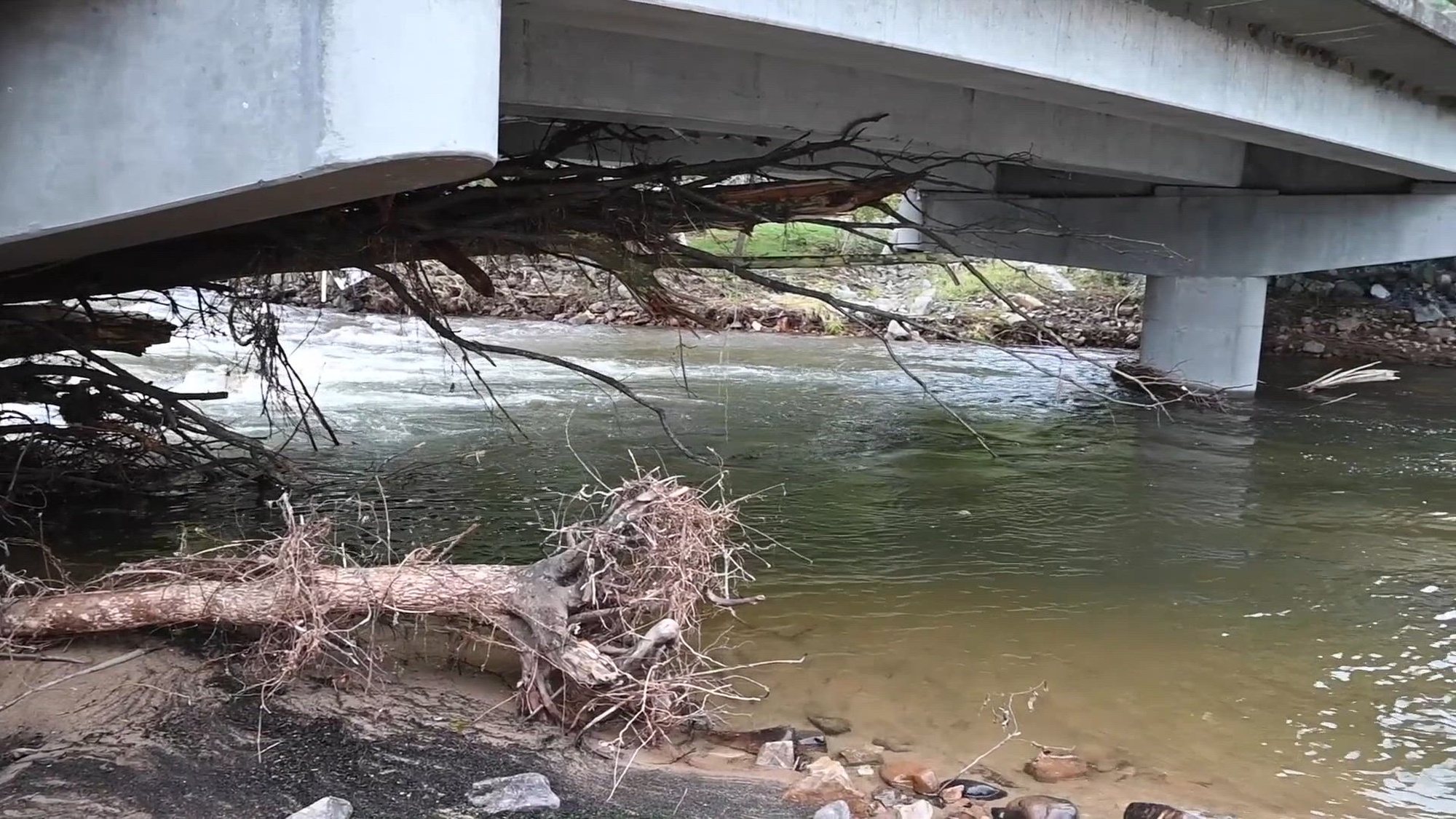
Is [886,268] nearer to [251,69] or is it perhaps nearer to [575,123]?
[575,123]

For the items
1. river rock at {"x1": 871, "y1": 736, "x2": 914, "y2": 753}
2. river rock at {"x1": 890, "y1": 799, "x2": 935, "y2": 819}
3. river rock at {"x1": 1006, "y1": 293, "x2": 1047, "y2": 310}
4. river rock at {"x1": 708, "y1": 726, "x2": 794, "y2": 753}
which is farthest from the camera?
river rock at {"x1": 1006, "y1": 293, "x2": 1047, "y2": 310}

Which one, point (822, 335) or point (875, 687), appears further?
point (822, 335)

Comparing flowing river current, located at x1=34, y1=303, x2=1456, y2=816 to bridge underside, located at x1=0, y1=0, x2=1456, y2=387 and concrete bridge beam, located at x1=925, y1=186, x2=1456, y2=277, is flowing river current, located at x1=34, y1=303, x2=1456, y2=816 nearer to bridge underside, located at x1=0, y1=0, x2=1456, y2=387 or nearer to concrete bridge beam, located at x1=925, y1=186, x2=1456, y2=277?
bridge underside, located at x1=0, y1=0, x2=1456, y2=387

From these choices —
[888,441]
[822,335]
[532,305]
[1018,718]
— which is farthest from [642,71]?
[532,305]

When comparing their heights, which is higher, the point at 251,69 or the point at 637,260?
the point at 251,69

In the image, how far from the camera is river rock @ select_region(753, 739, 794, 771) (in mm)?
4391

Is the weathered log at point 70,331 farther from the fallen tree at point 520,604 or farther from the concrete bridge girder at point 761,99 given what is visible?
the concrete bridge girder at point 761,99

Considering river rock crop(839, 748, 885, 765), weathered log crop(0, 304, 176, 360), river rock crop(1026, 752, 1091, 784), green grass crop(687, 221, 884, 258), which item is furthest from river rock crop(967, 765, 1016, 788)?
green grass crop(687, 221, 884, 258)

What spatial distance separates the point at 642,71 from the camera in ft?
21.1

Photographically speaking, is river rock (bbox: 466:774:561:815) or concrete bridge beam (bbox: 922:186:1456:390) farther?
concrete bridge beam (bbox: 922:186:1456:390)

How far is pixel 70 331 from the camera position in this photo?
717cm

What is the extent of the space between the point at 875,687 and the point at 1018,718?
70cm

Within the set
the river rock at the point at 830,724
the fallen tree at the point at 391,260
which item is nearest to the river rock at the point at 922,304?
the fallen tree at the point at 391,260

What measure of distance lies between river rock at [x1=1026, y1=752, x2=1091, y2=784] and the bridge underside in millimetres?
3082
